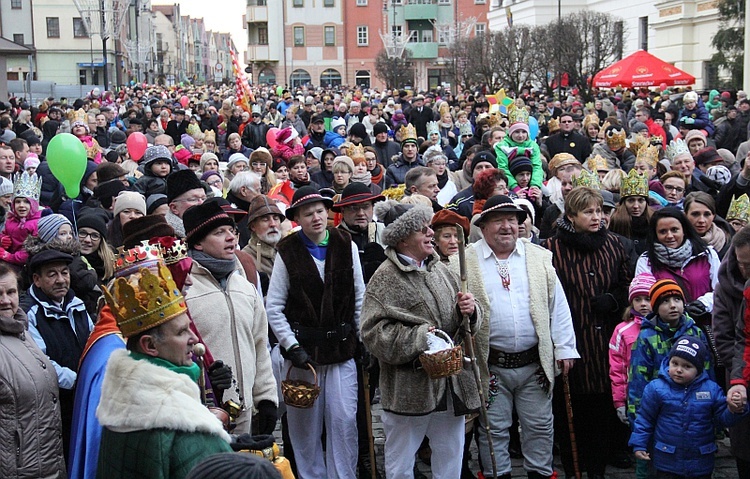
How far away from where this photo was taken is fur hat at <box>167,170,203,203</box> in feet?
23.7

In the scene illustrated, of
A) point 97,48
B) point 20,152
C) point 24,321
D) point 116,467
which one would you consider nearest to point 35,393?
point 24,321

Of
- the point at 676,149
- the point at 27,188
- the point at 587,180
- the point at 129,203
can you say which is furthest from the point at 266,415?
the point at 676,149

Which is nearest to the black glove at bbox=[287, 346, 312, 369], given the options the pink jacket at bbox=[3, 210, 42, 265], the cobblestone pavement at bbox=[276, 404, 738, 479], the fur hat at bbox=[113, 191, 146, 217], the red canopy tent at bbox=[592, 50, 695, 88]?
the cobblestone pavement at bbox=[276, 404, 738, 479]

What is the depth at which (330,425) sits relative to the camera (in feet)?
21.4

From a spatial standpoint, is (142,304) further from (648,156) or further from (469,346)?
(648,156)

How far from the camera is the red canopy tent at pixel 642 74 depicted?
90.8 ft

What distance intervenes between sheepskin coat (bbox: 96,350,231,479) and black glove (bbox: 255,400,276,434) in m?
2.09

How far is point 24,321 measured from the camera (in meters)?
5.48

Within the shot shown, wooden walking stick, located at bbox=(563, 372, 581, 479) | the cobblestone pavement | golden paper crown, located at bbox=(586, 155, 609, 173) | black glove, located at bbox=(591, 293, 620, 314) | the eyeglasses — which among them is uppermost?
golden paper crown, located at bbox=(586, 155, 609, 173)

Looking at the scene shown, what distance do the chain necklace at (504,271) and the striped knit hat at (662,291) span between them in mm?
916

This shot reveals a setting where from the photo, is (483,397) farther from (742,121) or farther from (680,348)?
(742,121)

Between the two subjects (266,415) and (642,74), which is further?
(642,74)

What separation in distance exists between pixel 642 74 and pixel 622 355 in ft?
74.2

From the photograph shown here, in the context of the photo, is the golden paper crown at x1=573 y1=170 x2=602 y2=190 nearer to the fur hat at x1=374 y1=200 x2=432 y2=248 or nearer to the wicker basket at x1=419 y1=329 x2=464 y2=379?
the fur hat at x1=374 y1=200 x2=432 y2=248
